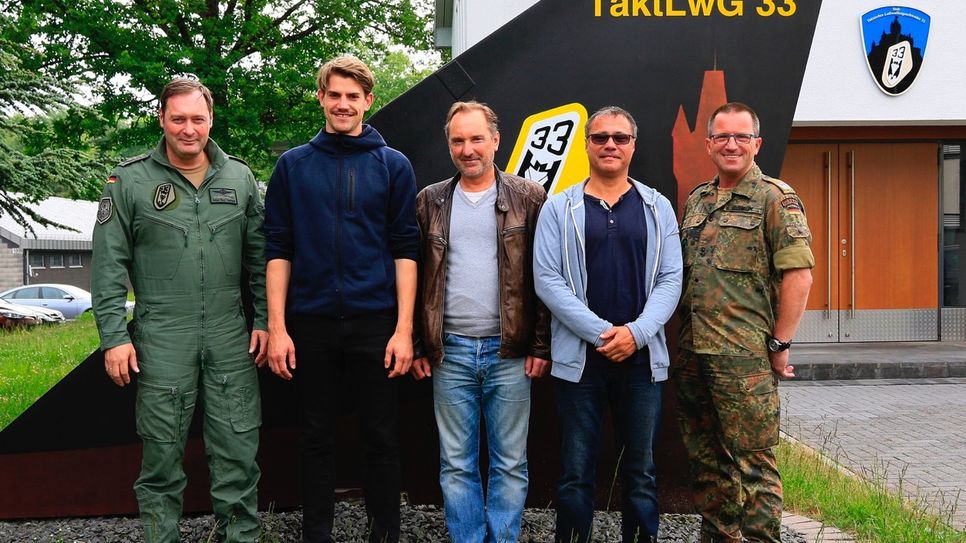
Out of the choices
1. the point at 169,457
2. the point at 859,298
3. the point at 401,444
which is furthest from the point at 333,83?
the point at 859,298

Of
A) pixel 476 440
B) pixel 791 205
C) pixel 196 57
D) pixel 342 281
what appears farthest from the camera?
pixel 196 57

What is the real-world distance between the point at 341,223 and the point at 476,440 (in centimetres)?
100

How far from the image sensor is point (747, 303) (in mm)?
3053

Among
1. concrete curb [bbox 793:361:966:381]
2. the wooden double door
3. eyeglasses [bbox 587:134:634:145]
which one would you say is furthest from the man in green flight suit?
the wooden double door

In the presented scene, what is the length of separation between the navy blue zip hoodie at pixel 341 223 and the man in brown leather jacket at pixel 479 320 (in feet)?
0.52

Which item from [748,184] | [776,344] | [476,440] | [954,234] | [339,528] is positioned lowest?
[339,528]

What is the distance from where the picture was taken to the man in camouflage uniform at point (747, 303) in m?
3.02

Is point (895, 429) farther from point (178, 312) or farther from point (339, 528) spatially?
point (178, 312)

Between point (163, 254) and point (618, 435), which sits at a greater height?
point (163, 254)

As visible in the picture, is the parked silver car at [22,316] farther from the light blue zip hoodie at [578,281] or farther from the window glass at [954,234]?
the window glass at [954,234]

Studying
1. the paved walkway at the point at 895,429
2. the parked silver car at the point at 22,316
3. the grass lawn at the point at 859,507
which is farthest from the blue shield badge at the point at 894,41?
the parked silver car at the point at 22,316

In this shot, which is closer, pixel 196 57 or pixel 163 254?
pixel 163 254

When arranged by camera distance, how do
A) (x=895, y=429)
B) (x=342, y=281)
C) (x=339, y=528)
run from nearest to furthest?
(x=342, y=281) < (x=339, y=528) < (x=895, y=429)

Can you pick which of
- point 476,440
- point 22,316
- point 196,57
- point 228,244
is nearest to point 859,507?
point 476,440
